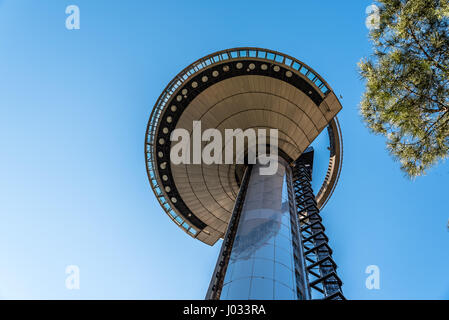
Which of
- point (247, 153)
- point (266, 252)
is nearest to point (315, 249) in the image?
Answer: point (266, 252)

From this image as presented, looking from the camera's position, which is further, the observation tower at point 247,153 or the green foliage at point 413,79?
the observation tower at point 247,153

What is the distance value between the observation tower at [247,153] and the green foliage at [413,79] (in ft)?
17.0

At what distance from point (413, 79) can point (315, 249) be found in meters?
9.00

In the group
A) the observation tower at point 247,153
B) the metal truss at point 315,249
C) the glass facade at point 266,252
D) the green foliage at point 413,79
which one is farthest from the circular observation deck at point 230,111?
the green foliage at point 413,79

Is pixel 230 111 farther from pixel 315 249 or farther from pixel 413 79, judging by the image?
pixel 413 79

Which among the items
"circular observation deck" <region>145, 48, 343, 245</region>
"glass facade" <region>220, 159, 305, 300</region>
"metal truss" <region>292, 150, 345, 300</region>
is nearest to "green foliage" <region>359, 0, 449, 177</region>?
"glass facade" <region>220, 159, 305, 300</region>

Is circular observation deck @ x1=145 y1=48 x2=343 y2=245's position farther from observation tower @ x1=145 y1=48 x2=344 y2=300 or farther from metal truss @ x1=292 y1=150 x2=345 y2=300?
metal truss @ x1=292 y1=150 x2=345 y2=300

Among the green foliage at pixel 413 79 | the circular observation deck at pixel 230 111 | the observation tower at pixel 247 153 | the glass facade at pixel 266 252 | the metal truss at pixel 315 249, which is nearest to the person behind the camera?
the green foliage at pixel 413 79

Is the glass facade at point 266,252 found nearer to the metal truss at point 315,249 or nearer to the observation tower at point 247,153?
the observation tower at point 247,153

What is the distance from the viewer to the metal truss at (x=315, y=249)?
11234 millimetres

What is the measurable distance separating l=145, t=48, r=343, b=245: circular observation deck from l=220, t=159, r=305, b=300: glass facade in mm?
5346

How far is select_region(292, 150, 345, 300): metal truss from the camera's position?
442 inches
